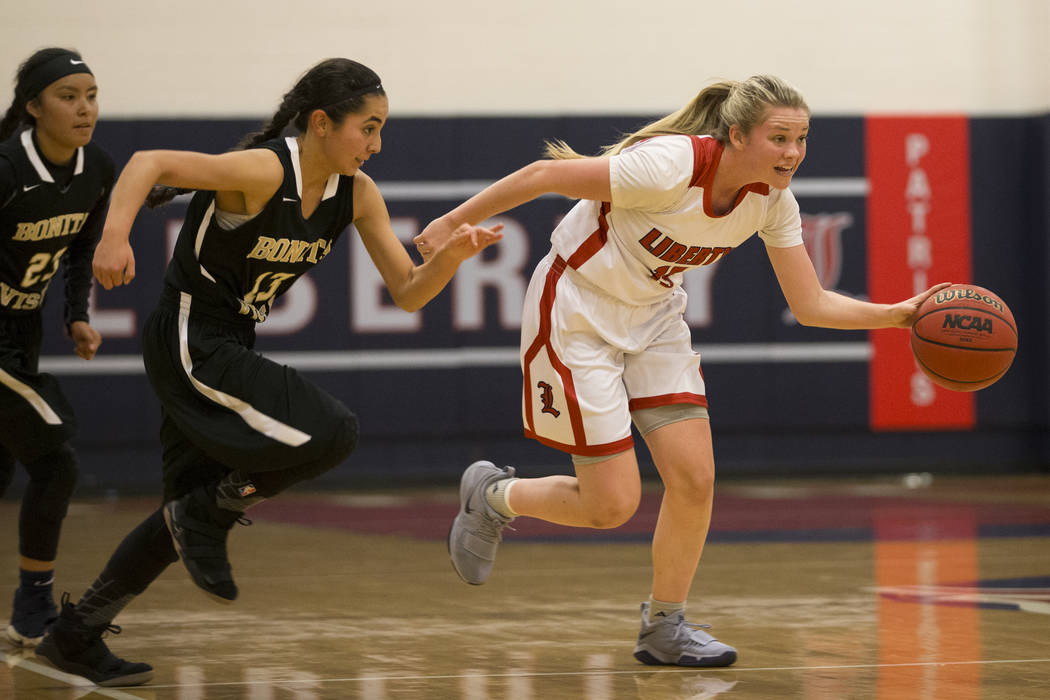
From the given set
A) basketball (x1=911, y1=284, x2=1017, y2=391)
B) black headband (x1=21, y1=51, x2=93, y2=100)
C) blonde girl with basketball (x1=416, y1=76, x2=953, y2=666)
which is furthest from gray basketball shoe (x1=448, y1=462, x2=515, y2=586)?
black headband (x1=21, y1=51, x2=93, y2=100)

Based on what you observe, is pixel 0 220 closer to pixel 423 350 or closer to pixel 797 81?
pixel 423 350

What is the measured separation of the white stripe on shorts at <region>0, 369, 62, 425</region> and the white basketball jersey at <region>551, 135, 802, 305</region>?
147 centimetres

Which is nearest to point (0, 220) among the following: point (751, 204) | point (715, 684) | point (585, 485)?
point (585, 485)

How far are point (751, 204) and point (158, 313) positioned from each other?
5.05ft

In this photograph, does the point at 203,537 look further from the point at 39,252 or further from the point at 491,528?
the point at 39,252

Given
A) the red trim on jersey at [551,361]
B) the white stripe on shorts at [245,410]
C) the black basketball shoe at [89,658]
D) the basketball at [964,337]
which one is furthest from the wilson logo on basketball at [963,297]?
the black basketball shoe at [89,658]

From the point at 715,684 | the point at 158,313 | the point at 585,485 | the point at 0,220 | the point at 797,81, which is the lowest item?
the point at 715,684

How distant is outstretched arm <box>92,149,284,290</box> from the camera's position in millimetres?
2912

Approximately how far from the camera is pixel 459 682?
11.2 ft

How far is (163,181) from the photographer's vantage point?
3062mm

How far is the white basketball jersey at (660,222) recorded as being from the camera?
11.4ft

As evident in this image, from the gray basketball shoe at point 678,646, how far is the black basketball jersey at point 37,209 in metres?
1.94

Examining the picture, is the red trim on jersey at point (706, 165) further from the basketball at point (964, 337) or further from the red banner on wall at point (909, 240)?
the red banner on wall at point (909, 240)

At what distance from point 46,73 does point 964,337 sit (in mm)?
2569
